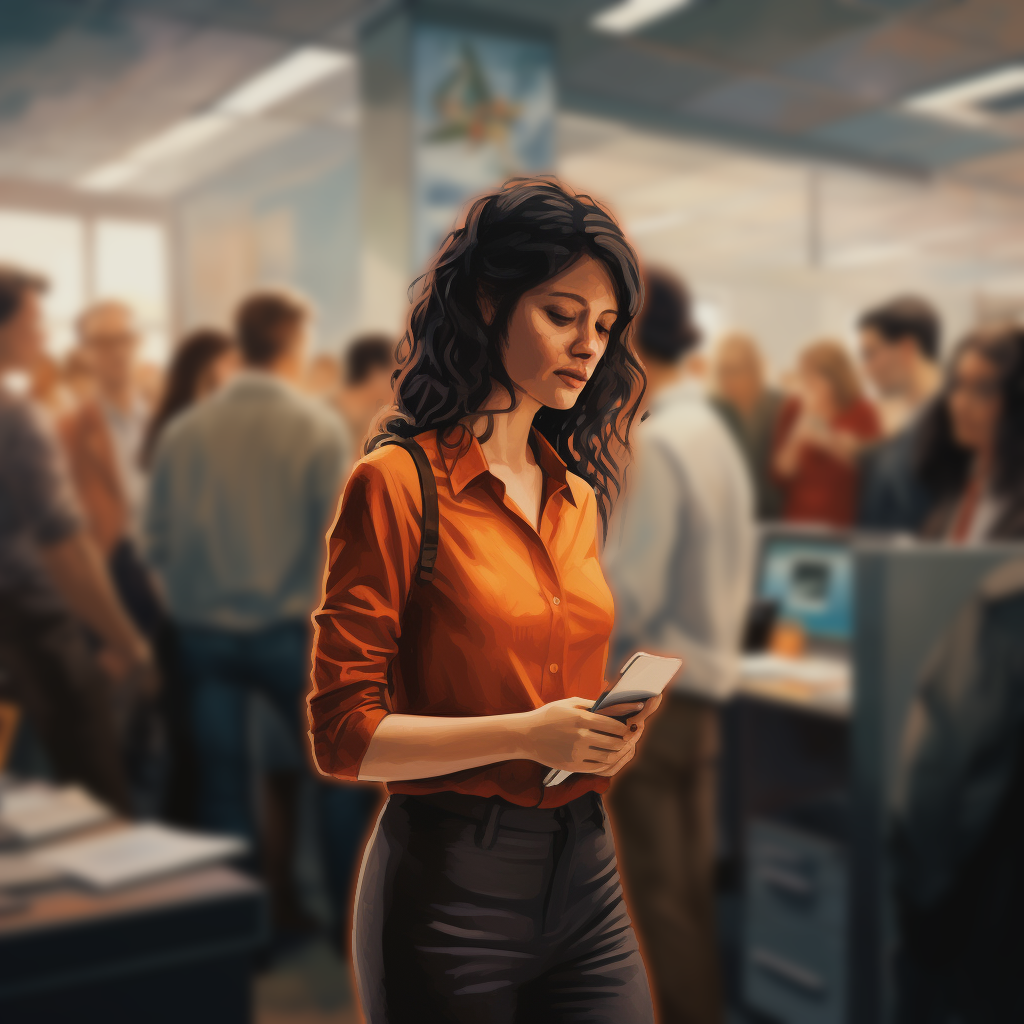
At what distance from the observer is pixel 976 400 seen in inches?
82.9

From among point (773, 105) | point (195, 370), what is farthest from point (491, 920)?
point (773, 105)

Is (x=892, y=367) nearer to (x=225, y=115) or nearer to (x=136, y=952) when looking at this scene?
(x=136, y=952)

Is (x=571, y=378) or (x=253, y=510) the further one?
(x=253, y=510)

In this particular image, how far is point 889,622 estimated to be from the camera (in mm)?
1697

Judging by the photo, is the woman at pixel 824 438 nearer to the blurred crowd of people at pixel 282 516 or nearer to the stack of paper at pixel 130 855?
the blurred crowd of people at pixel 282 516

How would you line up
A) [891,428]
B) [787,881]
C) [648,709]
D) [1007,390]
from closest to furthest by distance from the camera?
[648,709]
[1007,390]
[787,881]
[891,428]

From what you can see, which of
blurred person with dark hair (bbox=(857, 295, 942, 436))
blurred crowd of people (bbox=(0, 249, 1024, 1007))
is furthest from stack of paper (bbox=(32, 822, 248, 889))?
blurred person with dark hair (bbox=(857, 295, 942, 436))

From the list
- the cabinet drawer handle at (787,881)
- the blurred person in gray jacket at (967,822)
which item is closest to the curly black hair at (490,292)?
the blurred person in gray jacket at (967,822)

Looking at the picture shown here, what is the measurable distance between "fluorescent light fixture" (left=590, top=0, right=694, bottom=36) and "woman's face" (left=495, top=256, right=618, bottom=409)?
4.41m

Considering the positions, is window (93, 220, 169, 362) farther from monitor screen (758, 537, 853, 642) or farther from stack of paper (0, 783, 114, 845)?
stack of paper (0, 783, 114, 845)

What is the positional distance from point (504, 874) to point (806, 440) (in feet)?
9.84

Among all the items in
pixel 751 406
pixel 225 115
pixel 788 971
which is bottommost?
pixel 788 971

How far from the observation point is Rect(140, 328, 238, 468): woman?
8.63ft

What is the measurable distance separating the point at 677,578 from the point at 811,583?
4.40 feet
